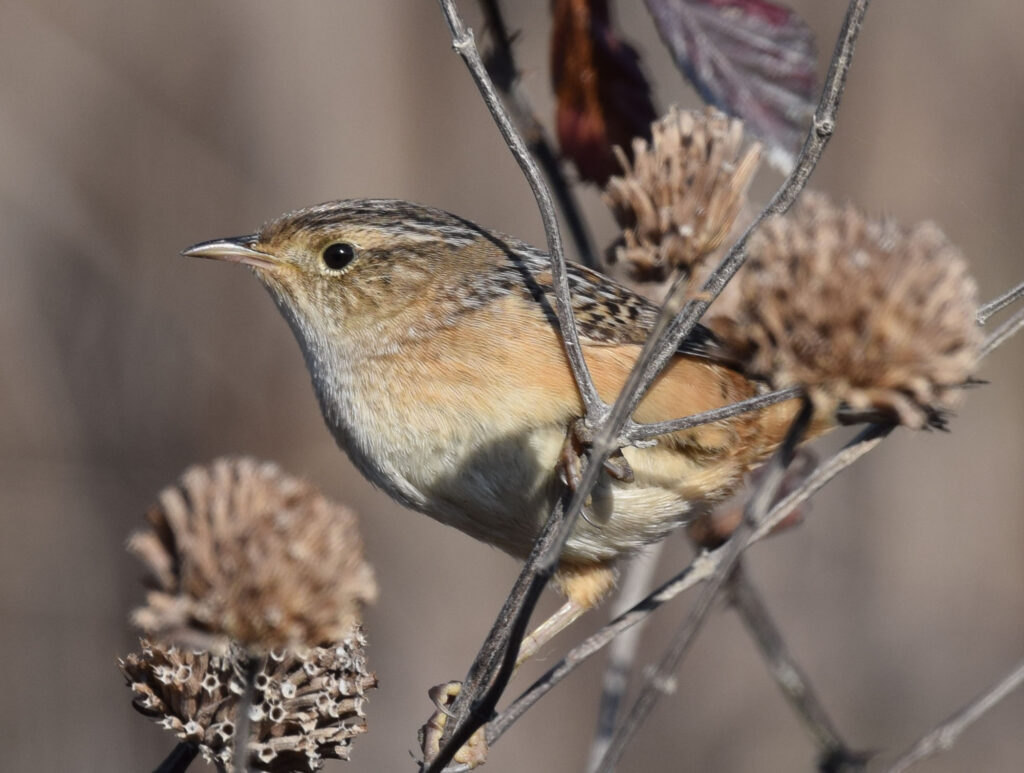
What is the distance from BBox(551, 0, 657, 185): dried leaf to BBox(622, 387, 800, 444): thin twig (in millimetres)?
1257

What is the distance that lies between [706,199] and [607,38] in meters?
0.99

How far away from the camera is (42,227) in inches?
272

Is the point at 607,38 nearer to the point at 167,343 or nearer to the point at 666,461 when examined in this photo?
the point at 666,461

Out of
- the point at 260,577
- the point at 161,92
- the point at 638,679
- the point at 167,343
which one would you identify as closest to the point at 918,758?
the point at 260,577

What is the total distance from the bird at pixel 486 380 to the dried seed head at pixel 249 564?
115 centimetres

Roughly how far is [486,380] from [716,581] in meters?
1.43

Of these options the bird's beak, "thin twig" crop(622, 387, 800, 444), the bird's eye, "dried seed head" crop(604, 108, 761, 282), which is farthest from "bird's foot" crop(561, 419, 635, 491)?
the bird's beak

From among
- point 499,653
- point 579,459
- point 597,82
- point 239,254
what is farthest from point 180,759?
point 597,82

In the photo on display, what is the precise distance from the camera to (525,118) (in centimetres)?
342

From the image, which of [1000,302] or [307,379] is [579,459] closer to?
[1000,302]

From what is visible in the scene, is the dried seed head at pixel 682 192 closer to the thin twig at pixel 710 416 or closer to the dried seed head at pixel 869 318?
the thin twig at pixel 710 416

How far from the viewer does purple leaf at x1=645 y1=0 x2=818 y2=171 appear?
9.77ft

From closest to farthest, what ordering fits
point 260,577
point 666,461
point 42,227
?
1. point 260,577
2. point 666,461
3. point 42,227

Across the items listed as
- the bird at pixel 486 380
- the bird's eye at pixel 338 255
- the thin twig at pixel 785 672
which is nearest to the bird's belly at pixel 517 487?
the bird at pixel 486 380
